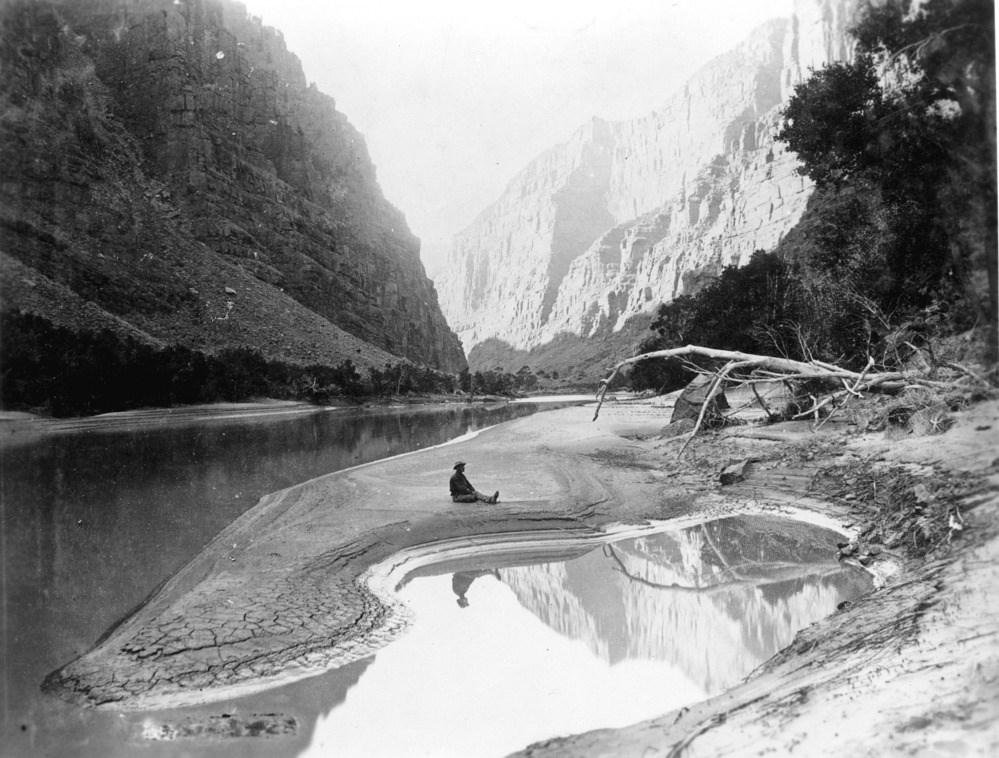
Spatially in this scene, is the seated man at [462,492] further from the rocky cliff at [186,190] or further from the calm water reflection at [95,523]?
the rocky cliff at [186,190]

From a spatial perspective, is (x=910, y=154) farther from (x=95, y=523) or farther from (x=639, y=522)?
(x=95, y=523)

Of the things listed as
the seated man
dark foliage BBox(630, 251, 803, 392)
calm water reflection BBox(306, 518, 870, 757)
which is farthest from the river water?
dark foliage BBox(630, 251, 803, 392)

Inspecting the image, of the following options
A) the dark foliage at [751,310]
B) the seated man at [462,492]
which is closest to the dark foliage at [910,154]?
the dark foliage at [751,310]

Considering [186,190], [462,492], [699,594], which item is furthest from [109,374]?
[186,190]

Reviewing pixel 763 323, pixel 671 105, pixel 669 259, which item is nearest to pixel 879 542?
pixel 763 323

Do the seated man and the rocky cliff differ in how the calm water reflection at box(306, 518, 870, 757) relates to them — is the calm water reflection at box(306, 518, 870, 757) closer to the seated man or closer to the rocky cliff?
the seated man

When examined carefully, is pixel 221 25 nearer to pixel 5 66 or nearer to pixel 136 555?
pixel 5 66
